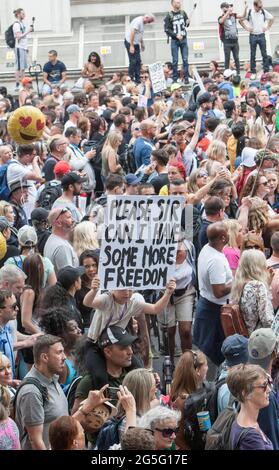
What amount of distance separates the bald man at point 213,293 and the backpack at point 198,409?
1978mm

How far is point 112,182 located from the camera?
12.1 meters

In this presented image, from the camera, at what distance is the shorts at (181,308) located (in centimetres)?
1049

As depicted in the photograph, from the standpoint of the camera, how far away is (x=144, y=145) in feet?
47.1

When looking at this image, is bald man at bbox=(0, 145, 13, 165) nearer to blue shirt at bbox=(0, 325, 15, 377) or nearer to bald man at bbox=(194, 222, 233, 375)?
bald man at bbox=(194, 222, 233, 375)

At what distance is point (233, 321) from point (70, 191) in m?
2.99

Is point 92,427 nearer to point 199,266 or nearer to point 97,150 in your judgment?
point 199,266

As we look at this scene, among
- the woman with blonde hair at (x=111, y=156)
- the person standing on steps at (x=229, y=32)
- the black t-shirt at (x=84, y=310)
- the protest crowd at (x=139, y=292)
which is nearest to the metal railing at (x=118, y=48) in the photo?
the person standing on steps at (x=229, y=32)

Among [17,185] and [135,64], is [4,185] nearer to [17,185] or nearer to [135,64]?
[17,185]

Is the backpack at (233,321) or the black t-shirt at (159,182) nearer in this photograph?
the backpack at (233,321)

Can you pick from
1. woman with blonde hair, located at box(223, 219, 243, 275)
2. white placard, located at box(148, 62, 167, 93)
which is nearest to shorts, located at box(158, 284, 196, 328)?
woman with blonde hair, located at box(223, 219, 243, 275)

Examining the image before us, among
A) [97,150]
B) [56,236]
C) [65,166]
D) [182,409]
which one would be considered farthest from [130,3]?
[182,409]

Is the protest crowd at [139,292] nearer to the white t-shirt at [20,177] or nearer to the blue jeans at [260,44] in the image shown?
the white t-shirt at [20,177]

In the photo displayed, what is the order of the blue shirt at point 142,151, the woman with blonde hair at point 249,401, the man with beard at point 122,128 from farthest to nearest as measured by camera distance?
the man with beard at point 122,128
the blue shirt at point 142,151
the woman with blonde hair at point 249,401

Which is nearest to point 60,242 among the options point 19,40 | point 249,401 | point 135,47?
point 249,401
